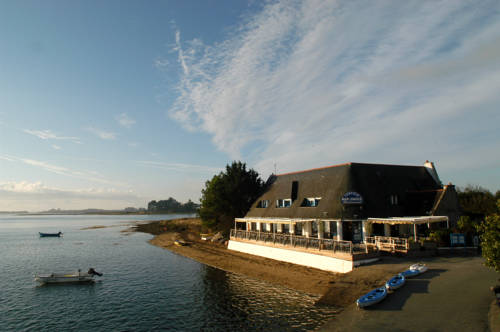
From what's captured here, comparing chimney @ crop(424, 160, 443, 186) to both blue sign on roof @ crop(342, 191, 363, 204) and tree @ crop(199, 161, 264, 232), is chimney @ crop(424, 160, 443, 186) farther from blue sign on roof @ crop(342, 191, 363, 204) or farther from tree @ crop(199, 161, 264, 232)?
tree @ crop(199, 161, 264, 232)

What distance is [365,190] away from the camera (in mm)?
35562

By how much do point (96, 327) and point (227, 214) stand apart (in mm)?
35156

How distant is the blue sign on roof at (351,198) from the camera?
33469 millimetres

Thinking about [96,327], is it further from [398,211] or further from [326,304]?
[398,211]

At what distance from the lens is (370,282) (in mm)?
22312

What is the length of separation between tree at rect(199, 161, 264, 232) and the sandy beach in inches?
834

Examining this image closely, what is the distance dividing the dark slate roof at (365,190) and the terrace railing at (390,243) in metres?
3.19

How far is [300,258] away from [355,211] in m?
8.30

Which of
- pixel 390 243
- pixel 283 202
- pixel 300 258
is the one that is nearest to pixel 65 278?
pixel 300 258

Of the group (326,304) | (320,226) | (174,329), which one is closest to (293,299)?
(326,304)

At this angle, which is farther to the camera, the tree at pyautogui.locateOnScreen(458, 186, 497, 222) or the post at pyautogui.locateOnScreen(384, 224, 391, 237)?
the tree at pyautogui.locateOnScreen(458, 186, 497, 222)

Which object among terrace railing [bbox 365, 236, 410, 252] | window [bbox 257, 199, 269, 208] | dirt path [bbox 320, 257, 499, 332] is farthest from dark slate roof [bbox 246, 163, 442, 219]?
dirt path [bbox 320, 257, 499, 332]

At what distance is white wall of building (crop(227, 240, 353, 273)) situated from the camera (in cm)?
2761

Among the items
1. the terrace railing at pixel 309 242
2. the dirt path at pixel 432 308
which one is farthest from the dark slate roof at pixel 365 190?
the dirt path at pixel 432 308
